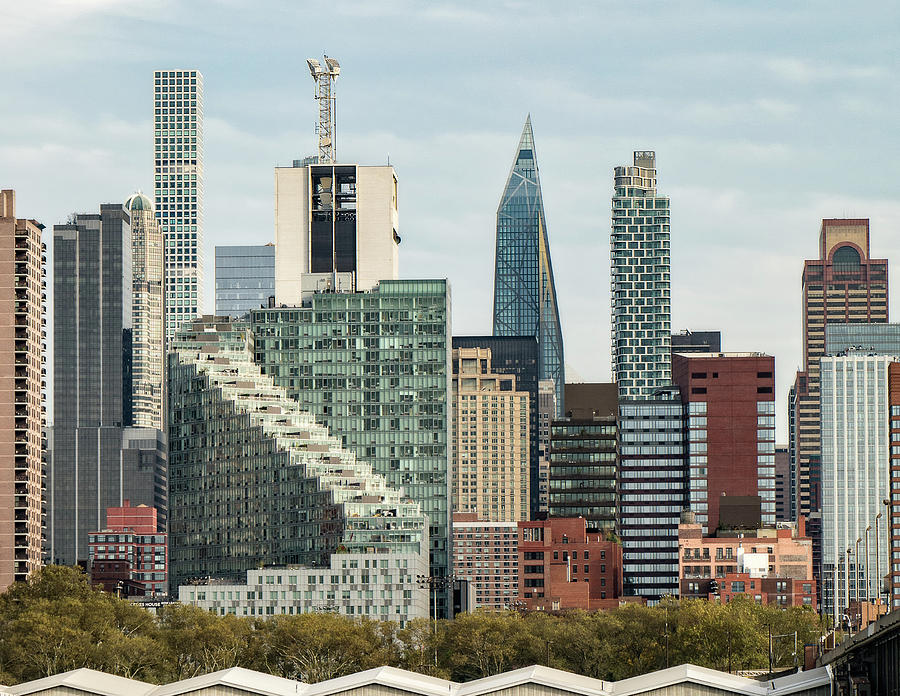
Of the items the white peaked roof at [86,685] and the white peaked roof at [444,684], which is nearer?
the white peaked roof at [444,684]

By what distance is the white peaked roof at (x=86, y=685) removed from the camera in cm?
14962

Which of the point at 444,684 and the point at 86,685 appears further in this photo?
the point at 444,684

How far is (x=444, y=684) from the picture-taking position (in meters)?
154

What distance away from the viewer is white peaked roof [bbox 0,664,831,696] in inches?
5699

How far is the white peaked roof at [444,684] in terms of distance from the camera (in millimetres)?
144750

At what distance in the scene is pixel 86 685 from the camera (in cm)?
15062

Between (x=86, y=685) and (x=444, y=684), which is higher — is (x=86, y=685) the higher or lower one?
the higher one

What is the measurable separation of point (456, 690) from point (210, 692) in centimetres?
1944

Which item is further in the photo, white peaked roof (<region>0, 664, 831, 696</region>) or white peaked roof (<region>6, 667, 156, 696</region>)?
white peaked roof (<region>6, 667, 156, 696</region>)

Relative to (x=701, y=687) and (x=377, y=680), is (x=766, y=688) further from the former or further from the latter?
(x=377, y=680)

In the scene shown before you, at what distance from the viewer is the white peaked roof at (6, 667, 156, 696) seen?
5891 inches

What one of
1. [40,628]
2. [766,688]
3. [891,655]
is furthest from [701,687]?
[40,628]

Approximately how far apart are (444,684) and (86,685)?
28470 mm

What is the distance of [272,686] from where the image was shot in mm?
151125
